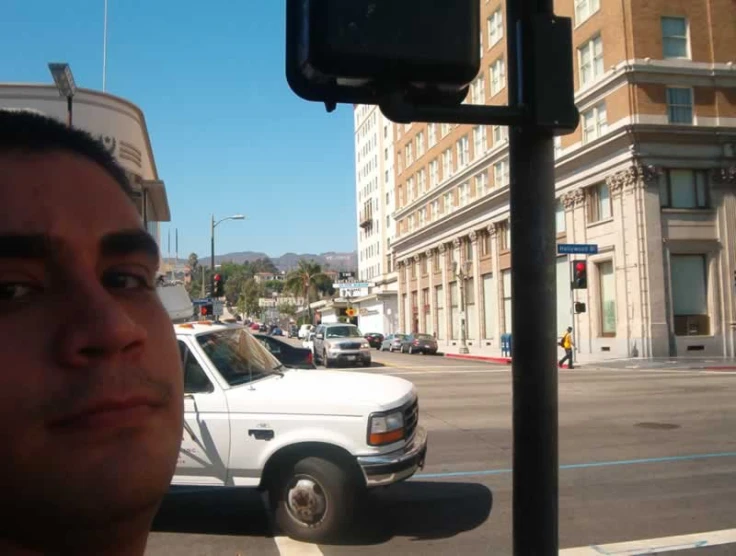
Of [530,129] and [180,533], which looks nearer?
[530,129]

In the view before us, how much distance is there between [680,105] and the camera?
1253 inches

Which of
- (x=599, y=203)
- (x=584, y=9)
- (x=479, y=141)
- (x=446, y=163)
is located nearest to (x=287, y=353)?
(x=599, y=203)

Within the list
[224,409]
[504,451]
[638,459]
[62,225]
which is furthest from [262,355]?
[62,225]

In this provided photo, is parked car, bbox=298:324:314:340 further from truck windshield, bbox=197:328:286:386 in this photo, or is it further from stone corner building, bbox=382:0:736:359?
truck windshield, bbox=197:328:286:386

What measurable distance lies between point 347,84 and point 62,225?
3.23 feet

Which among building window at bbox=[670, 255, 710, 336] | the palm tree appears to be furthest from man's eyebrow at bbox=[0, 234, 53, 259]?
the palm tree

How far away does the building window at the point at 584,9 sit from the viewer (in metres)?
33.9

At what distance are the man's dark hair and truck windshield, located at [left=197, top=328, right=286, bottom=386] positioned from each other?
4951 mm

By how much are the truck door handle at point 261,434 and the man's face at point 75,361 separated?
4650 mm

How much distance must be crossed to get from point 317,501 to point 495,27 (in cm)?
3919

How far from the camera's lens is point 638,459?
8.51 meters

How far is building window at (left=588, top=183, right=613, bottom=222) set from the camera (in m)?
33.4

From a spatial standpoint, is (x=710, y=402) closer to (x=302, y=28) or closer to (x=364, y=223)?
(x=302, y=28)

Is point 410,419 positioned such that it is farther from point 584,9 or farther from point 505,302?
point 505,302
